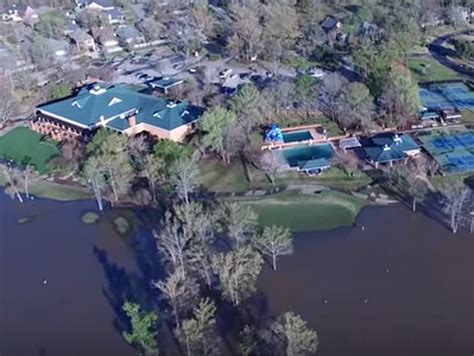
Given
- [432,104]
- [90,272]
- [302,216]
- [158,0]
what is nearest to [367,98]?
[432,104]

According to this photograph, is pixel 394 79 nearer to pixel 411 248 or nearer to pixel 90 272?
pixel 411 248

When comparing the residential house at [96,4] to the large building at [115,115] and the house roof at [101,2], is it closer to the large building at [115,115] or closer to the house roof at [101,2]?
the house roof at [101,2]

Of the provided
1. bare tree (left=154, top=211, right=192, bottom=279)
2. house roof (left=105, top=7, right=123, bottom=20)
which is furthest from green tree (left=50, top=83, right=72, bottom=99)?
bare tree (left=154, top=211, right=192, bottom=279)

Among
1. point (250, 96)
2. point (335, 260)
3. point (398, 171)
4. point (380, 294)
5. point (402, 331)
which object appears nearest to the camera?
point (402, 331)

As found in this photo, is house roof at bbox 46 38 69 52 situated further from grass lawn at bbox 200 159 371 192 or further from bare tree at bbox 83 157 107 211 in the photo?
grass lawn at bbox 200 159 371 192

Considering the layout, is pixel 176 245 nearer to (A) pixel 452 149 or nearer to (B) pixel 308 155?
(B) pixel 308 155

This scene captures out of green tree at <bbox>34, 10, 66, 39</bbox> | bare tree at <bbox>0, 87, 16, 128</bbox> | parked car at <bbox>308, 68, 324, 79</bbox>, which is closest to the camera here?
bare tree at <bbox>0, 87, 16, 128</bbox>
